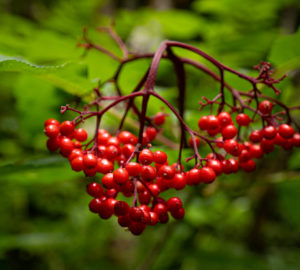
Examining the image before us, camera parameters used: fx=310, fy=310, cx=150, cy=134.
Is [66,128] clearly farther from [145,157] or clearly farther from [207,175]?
[207,175]

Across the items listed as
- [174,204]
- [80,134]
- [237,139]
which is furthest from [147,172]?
[237,139]

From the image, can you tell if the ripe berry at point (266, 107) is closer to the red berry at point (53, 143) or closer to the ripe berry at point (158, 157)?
the ripe berry at point (158, 157)

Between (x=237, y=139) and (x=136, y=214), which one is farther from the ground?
(x=237, y=139)

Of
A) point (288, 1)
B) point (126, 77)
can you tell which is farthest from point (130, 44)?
point (288, 1)

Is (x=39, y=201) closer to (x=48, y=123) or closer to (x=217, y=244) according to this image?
(x=217, y=244)

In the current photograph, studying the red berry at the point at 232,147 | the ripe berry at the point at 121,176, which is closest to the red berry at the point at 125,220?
the ripe berry at the point at 121,176

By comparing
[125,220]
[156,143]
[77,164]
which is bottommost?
[156,143]
